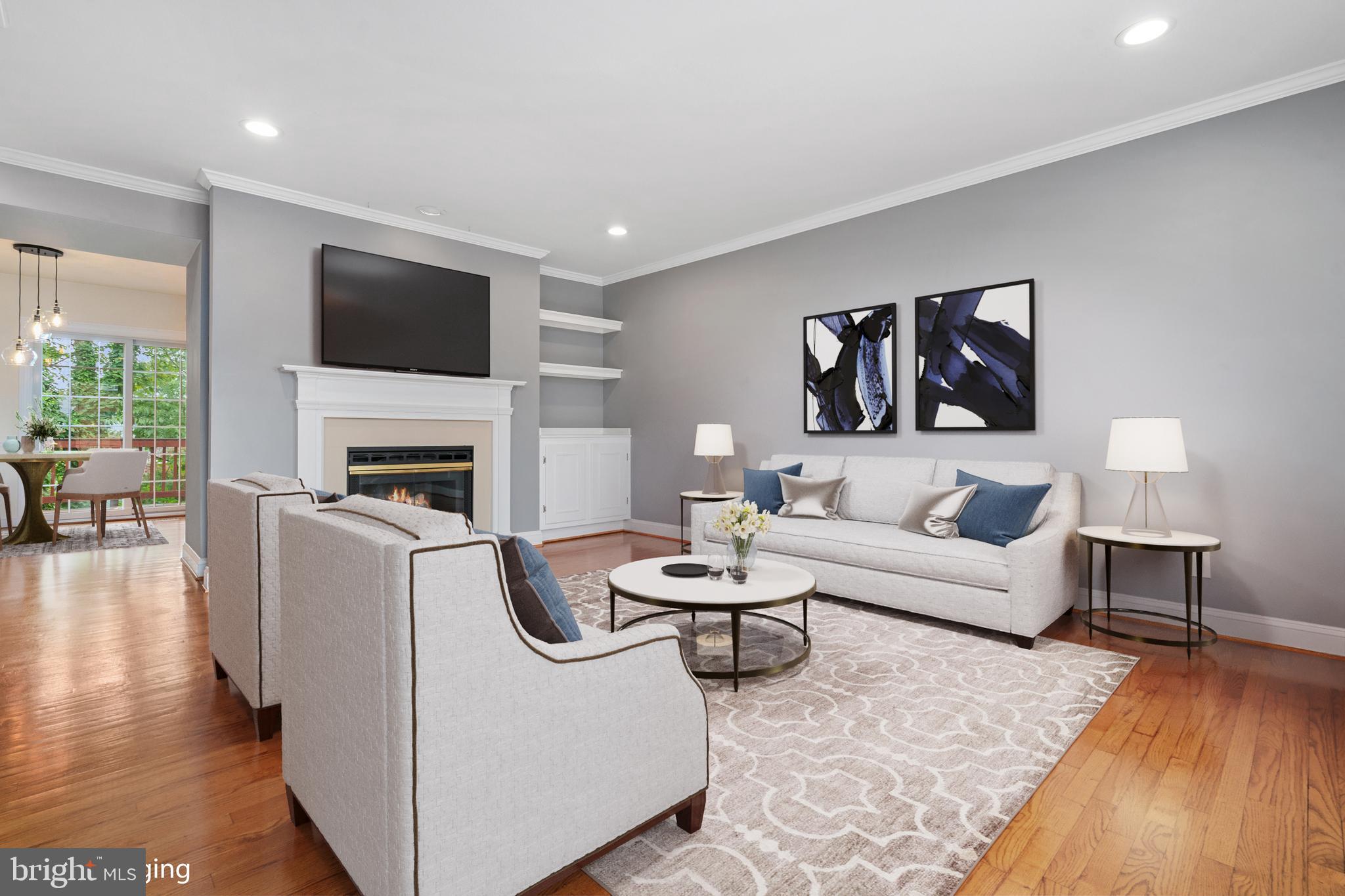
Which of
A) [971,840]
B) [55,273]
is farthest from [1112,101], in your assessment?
[55,273]

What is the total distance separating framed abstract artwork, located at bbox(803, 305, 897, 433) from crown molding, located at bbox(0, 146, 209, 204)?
4.31m

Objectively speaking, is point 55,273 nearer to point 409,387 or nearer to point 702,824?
point 409,387

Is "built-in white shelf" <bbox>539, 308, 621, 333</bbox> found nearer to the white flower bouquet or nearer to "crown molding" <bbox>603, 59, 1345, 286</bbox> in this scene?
"crown molding" <bbox>603, 59, 1345, 286</bbox>

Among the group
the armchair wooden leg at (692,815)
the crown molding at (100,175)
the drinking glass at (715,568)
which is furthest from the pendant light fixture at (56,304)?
the armchair wooden leg at (692,815)

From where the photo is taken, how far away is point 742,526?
274 centimetres

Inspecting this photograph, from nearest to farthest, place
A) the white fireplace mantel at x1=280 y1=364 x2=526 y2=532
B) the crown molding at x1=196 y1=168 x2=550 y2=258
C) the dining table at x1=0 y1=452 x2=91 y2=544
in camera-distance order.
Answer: the crown molding at x1=196 y1=168 x2=550 y2=258 < the white fireplace mantel at x1=280 y1=364 x2=526 y2=532 < the dining table at x1=0 y1=452 x2=91 y2=544

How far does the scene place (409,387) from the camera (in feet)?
16.0

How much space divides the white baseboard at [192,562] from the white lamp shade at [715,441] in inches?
139

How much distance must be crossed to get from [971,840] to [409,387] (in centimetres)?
449

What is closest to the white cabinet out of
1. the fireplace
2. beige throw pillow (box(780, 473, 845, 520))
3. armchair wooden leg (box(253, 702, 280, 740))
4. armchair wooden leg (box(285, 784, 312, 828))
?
the fireplace

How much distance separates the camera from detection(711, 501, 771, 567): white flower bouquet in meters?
2.75

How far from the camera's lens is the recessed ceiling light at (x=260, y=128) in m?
3.34

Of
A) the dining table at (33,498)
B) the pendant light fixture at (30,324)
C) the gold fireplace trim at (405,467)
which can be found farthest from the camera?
the dining table at (33,498)

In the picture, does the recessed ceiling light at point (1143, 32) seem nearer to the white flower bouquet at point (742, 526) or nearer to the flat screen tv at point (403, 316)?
the white flower bouquet at point (742, 526)
